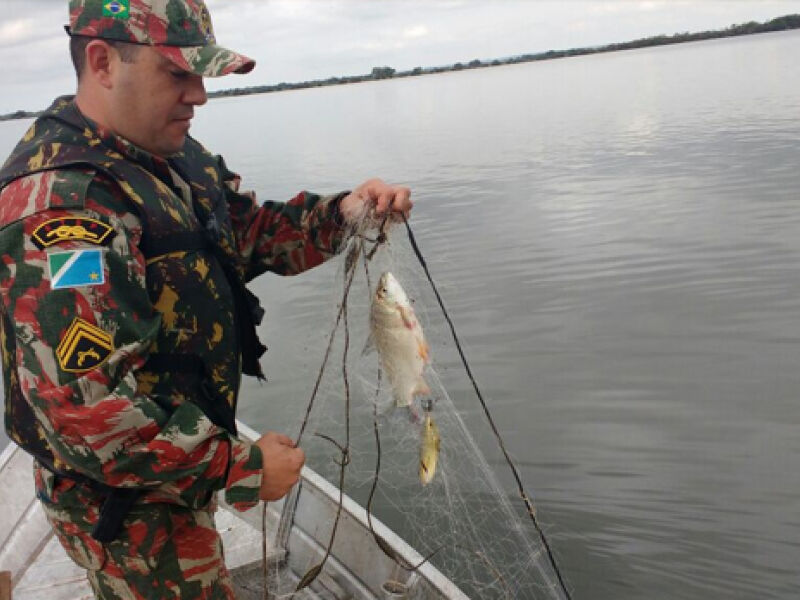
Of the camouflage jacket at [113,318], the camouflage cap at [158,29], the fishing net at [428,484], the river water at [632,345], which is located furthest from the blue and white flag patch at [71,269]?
the river water at [632,345]

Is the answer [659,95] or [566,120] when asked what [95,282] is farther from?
[659,95]

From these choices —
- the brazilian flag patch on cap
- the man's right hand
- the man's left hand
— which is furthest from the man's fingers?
the brazilian flag patch on cap

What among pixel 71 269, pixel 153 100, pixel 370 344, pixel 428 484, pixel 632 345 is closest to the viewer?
pixel 71 269

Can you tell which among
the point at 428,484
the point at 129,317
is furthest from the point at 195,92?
the point at 428,484

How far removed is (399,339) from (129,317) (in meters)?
1.22

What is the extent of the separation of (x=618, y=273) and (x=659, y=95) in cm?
3547

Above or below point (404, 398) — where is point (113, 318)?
above

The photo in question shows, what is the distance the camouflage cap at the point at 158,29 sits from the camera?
2.34 meters

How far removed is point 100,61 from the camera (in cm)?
239

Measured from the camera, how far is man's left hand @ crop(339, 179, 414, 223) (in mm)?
3117

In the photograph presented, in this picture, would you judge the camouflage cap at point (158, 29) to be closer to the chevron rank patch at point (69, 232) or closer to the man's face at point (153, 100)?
the man's face at point (153, 100)

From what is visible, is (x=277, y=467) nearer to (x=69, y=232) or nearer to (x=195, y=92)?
(x=69, y=232)

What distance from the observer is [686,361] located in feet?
27.8

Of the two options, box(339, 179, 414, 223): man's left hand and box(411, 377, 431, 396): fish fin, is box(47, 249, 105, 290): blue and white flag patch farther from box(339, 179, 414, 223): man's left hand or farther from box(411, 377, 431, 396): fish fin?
box(411, 377, 431, 396): fish fin
